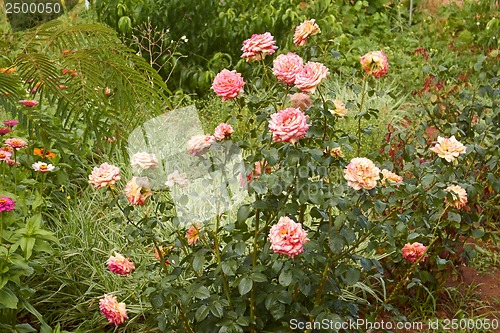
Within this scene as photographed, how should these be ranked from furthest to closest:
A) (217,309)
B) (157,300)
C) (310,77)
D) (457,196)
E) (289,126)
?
1. (457,196)
2. (157,300)
3. (217,309)
4. (310,77)
5. (289,126)

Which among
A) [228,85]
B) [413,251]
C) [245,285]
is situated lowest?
[413,251]

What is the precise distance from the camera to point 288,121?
2418mm

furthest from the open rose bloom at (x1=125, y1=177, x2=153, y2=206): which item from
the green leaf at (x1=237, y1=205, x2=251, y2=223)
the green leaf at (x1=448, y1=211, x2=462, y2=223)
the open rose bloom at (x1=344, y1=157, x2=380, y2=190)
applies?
the green leaf at (x1=448, y1=211, x2=462, y2=223)

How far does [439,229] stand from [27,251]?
5.57 feet

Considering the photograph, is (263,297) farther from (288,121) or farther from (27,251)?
(27,251)

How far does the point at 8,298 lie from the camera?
2891 mm

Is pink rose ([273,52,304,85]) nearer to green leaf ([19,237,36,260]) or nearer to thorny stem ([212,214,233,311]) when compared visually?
thorny stem ([212,214,233,311])

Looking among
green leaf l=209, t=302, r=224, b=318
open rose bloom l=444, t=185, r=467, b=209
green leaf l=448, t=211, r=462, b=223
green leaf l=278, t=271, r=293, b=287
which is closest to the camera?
green leaf l=278, t=271, r=293, b=287

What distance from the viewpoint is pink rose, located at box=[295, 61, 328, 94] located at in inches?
99.5

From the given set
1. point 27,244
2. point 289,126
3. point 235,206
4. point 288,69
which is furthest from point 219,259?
point 235,206

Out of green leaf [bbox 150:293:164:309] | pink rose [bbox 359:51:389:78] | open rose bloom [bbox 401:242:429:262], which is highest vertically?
pink rose [bbox 359:51:389:78]

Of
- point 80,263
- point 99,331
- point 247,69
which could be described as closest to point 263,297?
point 99,331

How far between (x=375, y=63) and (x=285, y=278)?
35.7 inches

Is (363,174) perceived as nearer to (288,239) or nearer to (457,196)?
(288,239)
